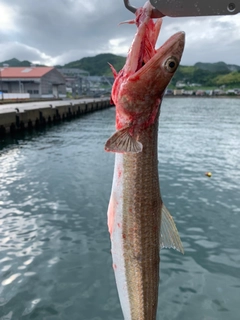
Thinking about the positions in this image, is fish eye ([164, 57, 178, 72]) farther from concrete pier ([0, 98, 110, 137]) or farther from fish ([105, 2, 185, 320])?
concrete pier ([0, 98, 110, 137])

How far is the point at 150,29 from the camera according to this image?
2.30 m

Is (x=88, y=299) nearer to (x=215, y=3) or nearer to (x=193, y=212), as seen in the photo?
(x=193, y=212)

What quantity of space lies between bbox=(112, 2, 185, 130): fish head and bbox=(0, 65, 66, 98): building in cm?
7898

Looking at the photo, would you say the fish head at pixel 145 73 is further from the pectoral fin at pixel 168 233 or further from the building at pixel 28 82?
the building at pixel 28 82

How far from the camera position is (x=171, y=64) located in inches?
92.9

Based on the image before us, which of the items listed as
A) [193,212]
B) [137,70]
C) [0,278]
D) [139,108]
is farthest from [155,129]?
[193,212]

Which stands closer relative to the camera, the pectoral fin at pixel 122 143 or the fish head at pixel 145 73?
the fish head at pixel 145 73

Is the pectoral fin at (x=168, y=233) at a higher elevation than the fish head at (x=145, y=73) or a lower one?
lower

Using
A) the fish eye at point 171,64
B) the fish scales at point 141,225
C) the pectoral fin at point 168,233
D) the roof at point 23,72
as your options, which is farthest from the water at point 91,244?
the roof at point 23,72

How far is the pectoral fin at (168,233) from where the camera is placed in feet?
8.93

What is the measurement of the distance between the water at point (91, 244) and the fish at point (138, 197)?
3.30 m

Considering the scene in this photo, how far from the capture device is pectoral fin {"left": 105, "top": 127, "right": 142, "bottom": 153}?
95.3 inches

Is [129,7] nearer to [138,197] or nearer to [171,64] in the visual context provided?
[171,64]

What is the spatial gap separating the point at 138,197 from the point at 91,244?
557cm
